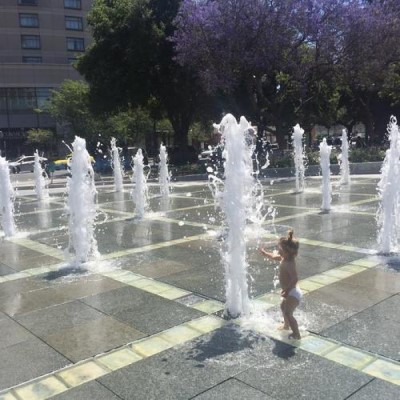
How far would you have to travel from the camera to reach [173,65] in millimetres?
29031

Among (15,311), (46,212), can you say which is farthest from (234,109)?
(15,311)

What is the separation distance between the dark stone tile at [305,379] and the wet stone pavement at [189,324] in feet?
0.04

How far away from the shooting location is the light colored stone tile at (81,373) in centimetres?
382

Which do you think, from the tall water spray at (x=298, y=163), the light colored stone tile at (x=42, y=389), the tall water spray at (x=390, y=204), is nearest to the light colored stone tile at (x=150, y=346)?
the light colored stone tile at (x=42, y=389)

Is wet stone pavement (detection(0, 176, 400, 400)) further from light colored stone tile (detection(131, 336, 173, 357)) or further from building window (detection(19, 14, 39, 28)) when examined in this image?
building window (detection(19, 14, 39, 28))

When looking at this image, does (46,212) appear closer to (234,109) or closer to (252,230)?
(252,230)

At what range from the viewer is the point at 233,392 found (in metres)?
3.54

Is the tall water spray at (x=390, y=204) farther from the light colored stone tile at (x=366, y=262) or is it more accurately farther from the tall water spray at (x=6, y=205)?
the tall water spray at (x=6, y=205)

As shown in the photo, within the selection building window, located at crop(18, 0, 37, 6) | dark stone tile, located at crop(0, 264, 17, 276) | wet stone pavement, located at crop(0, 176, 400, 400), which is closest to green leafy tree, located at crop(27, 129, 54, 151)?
building window, located at crop(18, 0, 37, 6)

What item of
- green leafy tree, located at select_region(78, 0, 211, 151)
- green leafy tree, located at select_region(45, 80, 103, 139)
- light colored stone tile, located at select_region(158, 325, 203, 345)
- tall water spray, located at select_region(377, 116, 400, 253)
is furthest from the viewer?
green leafy tree, located at select_region(45, 80, 103, 139)

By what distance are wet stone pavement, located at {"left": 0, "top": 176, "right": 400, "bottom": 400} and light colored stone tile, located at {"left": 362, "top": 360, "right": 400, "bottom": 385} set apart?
1 centimetres

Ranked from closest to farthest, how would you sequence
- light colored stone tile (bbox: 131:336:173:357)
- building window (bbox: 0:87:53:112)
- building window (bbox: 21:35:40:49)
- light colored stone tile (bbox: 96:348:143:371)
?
light colored stone tile (bbox: 96:348:143:371) < light colored stone tile (bbox: 131:336:173:357) < building window (bbox: 0:87:53:112) < building window (bbox: 21:35:40:49)

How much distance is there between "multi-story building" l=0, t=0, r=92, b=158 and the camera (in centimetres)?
5772

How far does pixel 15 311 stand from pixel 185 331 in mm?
1963
